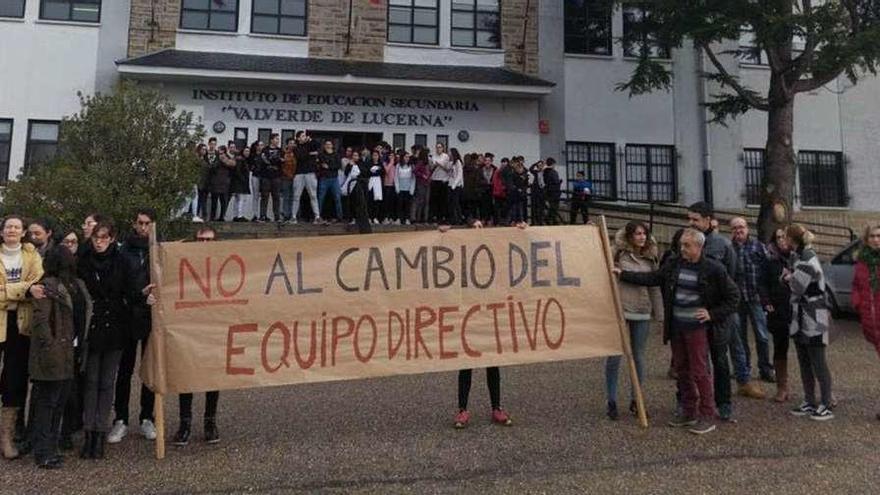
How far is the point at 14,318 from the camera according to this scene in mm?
4879

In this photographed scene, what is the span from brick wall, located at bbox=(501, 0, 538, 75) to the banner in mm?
13863

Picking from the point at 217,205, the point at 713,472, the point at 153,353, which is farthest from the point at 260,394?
the point at 217,205

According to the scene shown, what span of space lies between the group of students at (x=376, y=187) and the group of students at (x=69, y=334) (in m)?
8.55

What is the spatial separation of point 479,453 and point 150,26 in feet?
52.9

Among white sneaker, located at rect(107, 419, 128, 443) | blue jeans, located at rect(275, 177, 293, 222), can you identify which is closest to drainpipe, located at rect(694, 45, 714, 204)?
blue jeans, located at rect(275, 177, 293, 222)

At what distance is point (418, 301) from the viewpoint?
546cm

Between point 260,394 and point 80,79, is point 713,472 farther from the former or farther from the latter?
point 80,79

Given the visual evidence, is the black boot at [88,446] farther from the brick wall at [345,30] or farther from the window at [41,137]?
the brick wall at [345,30]

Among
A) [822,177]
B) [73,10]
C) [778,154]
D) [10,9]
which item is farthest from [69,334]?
[822,177]

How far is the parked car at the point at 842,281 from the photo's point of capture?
11.5 meters

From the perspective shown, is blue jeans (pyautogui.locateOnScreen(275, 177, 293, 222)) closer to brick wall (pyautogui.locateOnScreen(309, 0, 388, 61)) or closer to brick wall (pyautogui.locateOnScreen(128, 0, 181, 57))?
brick wall (pyautogui.locateOnScreen(309, 0, 388, 61))

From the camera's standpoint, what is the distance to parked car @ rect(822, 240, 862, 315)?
11539 mm

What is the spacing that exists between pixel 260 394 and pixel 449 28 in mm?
14317

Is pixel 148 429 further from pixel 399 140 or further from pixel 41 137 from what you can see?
pixel 41 137
